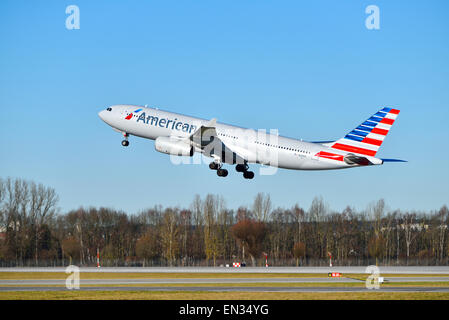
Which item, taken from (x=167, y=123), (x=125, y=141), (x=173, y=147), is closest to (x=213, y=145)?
(x=173, y=147)

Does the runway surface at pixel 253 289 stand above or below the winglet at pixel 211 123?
below

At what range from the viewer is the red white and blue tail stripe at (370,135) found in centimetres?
5372

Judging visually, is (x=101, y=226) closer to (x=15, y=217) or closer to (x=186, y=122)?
(x=15, y=217)

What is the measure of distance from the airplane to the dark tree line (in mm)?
35233

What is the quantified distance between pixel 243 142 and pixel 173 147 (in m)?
6.32

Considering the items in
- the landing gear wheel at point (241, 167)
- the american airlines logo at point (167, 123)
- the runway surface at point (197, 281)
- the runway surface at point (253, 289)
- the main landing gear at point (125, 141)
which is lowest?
the runway surface at point (197, 281)

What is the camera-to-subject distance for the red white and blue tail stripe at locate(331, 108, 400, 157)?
5372 cm

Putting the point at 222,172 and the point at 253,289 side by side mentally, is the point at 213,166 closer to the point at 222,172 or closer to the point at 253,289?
the point at 222,172

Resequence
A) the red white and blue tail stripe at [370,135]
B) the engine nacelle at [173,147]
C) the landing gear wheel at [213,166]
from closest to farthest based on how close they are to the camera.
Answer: the red white and blue tail stripe at [370,135]
the engine nacelle at [173,147]
the landing gear wheel at [213,166]

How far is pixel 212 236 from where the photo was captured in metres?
108

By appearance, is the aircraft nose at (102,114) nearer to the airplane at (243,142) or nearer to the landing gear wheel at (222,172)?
the airplane at (243,142)

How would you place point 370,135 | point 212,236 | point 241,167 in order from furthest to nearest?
point 212,236
point 241,167
point 370,135

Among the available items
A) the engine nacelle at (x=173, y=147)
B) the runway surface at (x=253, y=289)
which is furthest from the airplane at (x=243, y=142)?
the runway surface at (x=253, y=289)
